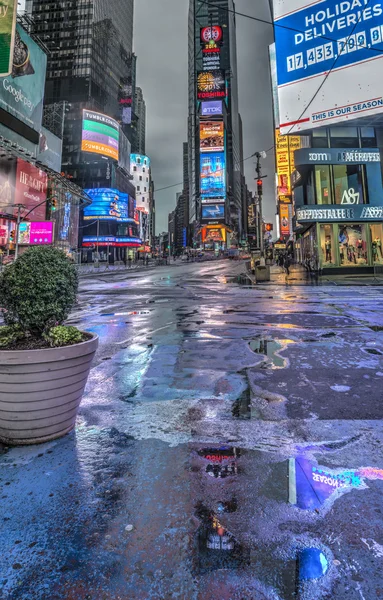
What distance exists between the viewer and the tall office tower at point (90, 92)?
7719 centimetres

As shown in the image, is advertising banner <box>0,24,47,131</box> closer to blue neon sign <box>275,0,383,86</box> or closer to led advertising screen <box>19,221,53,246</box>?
led advertising screen <box>19,221,53,246</box>

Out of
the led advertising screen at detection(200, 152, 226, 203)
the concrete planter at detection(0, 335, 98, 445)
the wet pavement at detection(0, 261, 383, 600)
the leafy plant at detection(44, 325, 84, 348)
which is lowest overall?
the wet pavement at detection(0, 261, 383, 600)

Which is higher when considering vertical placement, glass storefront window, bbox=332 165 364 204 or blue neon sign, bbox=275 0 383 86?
glass storefront window, bbox=332 165 364 204

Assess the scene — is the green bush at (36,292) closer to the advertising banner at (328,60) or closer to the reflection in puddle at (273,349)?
the reflection in puddle at (273,349)

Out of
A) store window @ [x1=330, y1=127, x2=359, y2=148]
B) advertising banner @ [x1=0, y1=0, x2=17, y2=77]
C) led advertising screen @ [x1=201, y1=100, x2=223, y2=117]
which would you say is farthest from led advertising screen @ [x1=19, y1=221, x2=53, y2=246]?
led advertising screen @ [x1=201, y1=100, x2=223, y2=117]

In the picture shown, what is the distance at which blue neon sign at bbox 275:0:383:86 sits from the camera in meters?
7.32

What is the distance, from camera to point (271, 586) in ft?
4.90

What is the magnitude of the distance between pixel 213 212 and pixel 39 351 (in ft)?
515

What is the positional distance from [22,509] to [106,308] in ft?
35.2

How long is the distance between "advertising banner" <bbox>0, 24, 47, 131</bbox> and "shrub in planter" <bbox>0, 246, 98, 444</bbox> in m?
39.0

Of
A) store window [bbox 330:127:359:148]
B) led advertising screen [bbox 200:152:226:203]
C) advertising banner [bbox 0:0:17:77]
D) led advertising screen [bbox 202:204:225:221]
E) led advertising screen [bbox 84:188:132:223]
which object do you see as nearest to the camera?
advertising banner [bbox 0:0:17:77]

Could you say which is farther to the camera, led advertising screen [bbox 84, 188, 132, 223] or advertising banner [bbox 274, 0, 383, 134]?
led advertising screen [bbox 84, 188, 132, 223]

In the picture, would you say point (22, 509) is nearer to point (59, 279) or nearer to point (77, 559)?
point (77, 559)

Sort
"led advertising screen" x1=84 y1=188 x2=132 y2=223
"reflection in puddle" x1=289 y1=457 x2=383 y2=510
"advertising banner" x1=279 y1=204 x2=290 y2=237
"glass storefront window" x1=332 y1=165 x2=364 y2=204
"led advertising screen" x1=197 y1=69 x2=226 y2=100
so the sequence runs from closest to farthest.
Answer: "reflection in puddle" x1=289 y1=457 x2=383 y2=510 → "glass storefront window" x1=332 y1=165 x2=364 y2=204 → "advertising banner" x1=279 y1=204 x2=290 y2=237 → "led advertising screen" x1=84 y1=188 x2=132 y2=223 → "led advertising screen" x1=197 y1=69 x2=226 y2=100
